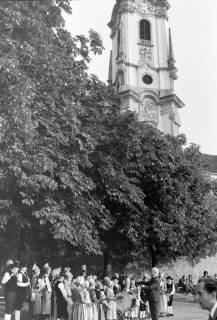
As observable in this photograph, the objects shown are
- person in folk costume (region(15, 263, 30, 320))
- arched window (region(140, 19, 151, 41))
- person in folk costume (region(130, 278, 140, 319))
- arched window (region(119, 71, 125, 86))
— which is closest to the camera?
person in folk costume (region(15, 263, 30, 320))

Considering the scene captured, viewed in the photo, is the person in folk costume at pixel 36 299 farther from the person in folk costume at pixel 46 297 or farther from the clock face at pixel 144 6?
the clock face at pixel 144 6

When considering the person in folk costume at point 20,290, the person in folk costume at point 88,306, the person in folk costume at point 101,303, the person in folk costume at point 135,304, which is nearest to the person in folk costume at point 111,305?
the person in folk costume at point 101,303

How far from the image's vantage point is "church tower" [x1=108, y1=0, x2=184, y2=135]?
47312mm

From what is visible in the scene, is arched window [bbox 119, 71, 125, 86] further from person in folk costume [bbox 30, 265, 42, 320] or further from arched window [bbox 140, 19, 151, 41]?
person in folk costume [bbox 30, 265, 42, 320]

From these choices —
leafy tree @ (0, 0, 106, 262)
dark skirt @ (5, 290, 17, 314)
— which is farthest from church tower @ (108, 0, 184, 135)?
dark skirt @ (5, 290, 17, 314)

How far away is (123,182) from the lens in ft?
66.2

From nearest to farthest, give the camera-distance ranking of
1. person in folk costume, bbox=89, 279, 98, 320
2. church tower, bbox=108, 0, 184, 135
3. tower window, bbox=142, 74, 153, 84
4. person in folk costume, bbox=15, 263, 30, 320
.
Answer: person in folk costume, bbox=15, 263, 30, 320 < person in folk costume, bbox=89, 279, 98, 320 < church tower, bbox=108, 0, 184, 135 < tower window, bbox=142, 74, 153, 84

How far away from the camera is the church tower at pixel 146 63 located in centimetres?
4731

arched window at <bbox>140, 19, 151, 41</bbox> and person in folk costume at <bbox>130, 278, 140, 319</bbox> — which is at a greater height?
arched window at <bbox>140, 19, 151, 41</bbox>

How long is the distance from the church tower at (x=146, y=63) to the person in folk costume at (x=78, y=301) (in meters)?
32.9

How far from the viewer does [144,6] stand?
52.1 metres

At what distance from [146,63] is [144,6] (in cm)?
749

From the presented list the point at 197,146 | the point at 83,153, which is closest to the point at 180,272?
the point at 197,146

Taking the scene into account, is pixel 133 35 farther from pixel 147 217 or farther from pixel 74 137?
pixel 74 137
